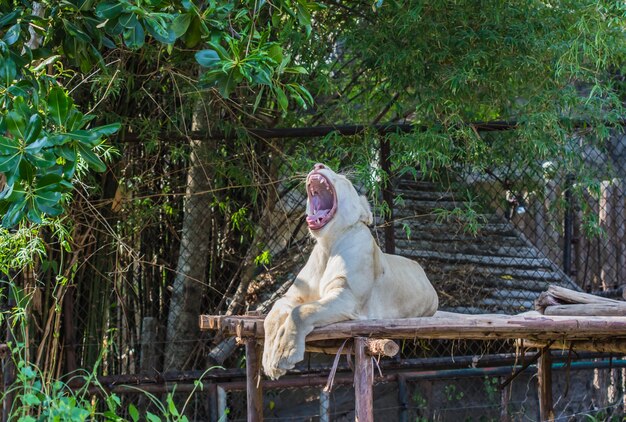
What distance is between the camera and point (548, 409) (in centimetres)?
598

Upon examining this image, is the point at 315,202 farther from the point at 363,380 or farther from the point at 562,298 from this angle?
the point at 562,298

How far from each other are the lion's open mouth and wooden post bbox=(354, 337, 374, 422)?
34.1 inches

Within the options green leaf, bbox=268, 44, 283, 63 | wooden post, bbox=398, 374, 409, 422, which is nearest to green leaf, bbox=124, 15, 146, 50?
green leaf, bbox=268, 44, 283, 63

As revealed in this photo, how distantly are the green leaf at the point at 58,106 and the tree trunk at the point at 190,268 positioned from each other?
2459 millimetres

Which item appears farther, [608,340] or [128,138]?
[128,138]

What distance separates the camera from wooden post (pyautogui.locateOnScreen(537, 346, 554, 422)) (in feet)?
19.6

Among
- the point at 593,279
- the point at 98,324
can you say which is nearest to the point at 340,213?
the point at 98,324

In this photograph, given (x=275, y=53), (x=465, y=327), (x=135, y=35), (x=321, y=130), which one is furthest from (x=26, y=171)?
(x=321, y=130)

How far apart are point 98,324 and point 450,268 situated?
8.61 feet

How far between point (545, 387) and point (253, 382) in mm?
2087

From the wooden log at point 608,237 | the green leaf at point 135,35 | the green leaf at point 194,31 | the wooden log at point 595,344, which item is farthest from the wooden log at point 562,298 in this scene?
the wooden log at point 608,237

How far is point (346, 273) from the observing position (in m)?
4.80

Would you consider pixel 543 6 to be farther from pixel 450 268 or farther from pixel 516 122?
pixel 450 268

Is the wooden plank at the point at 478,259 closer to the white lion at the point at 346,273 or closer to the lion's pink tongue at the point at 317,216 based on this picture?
the white lion at the point at 346,273
